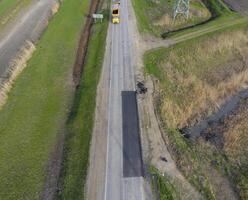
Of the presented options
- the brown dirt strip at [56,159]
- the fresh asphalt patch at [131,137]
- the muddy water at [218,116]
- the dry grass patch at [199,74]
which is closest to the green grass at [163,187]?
the fresh asphalt patch at [131,137]

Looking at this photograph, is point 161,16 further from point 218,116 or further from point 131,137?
point 131,137

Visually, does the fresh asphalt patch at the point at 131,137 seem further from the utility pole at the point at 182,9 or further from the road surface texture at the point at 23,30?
the utility pole at the point at 182,9

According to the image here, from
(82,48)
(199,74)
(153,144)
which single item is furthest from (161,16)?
(153,144)

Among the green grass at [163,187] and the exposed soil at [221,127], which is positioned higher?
the green grass at [163,187]

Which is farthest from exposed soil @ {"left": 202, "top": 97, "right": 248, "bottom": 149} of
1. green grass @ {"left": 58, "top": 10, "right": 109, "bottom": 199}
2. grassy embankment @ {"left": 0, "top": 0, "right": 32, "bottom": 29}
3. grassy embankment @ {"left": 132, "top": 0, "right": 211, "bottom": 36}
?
grassy embankment @ {"left": 0, "top": 0, "right": 32, "bottom": 29}

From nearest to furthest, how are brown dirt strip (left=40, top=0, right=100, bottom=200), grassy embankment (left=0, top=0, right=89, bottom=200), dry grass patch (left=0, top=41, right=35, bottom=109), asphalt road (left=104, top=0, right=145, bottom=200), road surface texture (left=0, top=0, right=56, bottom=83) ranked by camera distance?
asphalt road (left=104, top=0, right=145, bottom=200) < brown dirt strip (left=40, top=0, right=100, bottom=200) < grassy embankment (left=0, top=0, right=89, bottom=200) < dry grass patch (left=0, top=41, right=35, bottom=109) < road surface texture (left=0, top=0, right=56, bottom=83)

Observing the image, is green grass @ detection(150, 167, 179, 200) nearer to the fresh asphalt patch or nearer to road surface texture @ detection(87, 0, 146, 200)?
road surface texture @ detection(87, 0, 146, 200)
